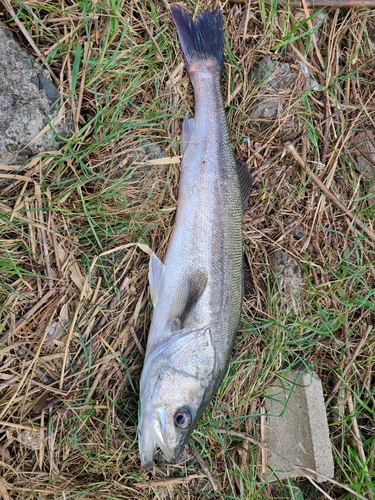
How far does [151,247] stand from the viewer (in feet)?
10.7

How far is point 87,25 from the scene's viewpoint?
2.99 meters

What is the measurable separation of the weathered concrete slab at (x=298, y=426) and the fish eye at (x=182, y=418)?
964mm

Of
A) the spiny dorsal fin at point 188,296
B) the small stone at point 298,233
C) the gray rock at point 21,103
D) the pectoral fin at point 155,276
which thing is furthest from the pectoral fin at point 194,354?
the gray rock at point 21,103

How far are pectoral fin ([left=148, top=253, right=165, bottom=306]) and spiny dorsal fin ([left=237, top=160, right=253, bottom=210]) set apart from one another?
2.72 ft

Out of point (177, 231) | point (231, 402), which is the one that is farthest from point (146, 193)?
point (231, 402)

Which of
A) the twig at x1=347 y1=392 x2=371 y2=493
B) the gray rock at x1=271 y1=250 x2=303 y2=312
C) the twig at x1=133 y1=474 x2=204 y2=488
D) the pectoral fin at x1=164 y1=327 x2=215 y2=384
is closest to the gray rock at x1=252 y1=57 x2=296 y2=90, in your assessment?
the gray rock at x1=271 y1=250 x2=303 y2=312

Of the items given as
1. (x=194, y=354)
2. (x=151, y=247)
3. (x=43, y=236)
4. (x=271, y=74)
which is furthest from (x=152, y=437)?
(x=271, y=74)

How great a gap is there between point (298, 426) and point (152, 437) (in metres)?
1.40

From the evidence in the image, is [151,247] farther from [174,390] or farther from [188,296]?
[174,390]

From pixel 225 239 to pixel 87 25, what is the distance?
5.86ft

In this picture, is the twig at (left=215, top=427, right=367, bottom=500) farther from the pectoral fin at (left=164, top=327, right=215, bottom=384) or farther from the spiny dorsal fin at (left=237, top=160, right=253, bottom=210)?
the spiny dorsal fin at (left=237, top=160, right=253, bottom=210)

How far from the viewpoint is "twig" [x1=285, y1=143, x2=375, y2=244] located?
3691mm

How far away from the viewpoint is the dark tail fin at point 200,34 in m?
3.26

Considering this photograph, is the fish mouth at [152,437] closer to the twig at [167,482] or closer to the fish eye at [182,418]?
the fish eye at [182,418]
